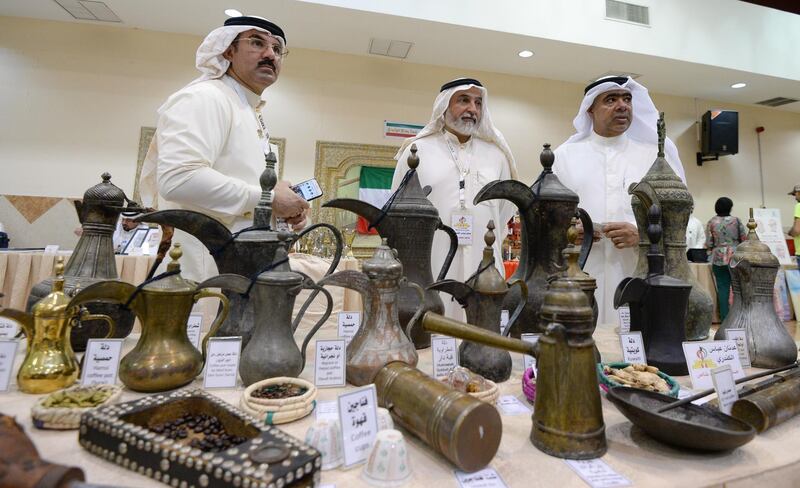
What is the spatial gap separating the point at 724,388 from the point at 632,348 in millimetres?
281

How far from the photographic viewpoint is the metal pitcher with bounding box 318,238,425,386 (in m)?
0.92

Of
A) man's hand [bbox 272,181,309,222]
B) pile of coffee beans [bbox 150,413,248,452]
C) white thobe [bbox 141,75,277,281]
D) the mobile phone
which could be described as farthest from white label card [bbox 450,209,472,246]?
pile of coffee beans [bbox 150,413,248,452]

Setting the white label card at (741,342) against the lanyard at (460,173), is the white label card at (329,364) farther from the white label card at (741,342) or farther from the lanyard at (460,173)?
the lanyard at (460,173)

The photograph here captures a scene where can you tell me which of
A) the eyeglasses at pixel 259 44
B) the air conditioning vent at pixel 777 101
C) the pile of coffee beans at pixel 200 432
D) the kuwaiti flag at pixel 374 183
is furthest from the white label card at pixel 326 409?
the air conditioning vent at pixel 777 101

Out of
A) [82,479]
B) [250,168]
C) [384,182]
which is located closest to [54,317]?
[82,479]

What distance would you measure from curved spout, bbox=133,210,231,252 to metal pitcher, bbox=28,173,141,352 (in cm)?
32

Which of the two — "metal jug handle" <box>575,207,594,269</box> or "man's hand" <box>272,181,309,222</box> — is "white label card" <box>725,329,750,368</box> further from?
"man's hand" <box>272,181,309,222</box>

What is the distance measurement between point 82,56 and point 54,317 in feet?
15.9

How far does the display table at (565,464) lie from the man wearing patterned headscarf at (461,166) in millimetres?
1467

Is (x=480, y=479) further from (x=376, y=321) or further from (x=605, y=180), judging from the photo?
(x=605, y=180)

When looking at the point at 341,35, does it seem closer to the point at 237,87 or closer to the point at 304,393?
the point at 237,87

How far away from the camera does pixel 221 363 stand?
3.01 ft

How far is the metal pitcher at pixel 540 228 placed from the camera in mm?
1258

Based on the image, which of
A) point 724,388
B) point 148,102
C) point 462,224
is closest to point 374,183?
point 148,102
